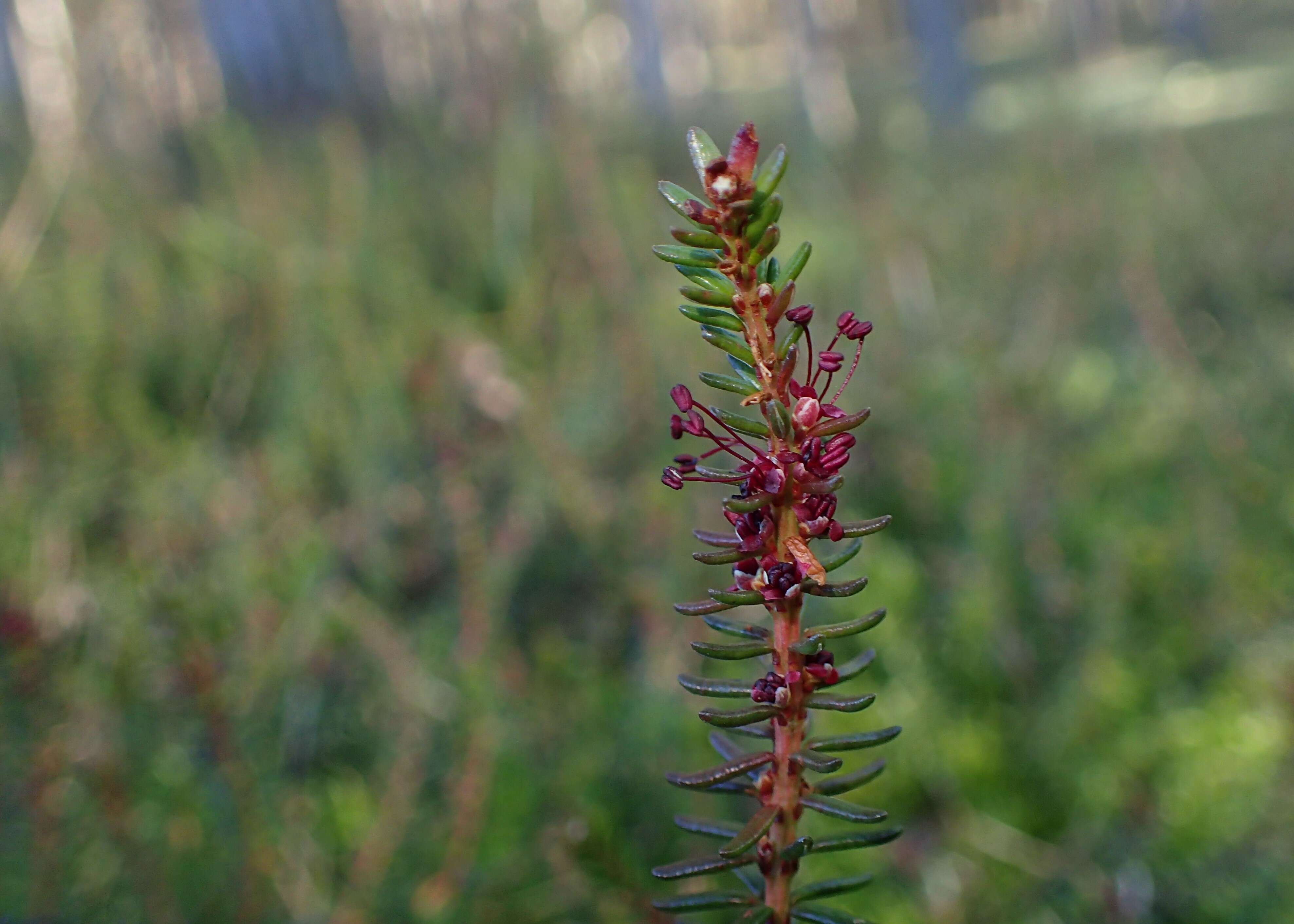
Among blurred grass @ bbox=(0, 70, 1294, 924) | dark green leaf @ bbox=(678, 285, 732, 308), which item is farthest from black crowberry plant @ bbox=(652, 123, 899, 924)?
blurred grass @ bbox=(0, 70, 1294, 924)

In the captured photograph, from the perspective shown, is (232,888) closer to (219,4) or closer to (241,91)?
(241,91)

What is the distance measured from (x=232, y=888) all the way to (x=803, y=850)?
81cm

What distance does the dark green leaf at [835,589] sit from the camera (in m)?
0.38

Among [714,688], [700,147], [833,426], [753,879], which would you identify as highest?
Answer: [700,147]

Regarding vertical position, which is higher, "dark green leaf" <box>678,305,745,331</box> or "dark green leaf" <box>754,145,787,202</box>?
"dark green leaf" <box>754,145,787,202</box>

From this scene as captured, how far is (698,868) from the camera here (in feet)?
1.34

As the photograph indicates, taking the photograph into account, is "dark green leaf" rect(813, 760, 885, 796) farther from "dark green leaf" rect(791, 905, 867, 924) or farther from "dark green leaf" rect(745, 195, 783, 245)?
"dark green leaf" rect(745, 195, 783, 245)

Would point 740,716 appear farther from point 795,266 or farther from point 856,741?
point 795,266

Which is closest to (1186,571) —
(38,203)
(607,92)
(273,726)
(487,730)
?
(487,730)

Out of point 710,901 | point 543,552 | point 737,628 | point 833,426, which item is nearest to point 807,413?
point 833,426

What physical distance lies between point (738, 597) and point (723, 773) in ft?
0.30

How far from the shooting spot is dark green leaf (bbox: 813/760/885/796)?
0.43 metres

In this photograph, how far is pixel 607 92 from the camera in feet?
13.2

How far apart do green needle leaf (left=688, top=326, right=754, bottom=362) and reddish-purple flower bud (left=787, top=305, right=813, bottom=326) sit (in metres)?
0.02
